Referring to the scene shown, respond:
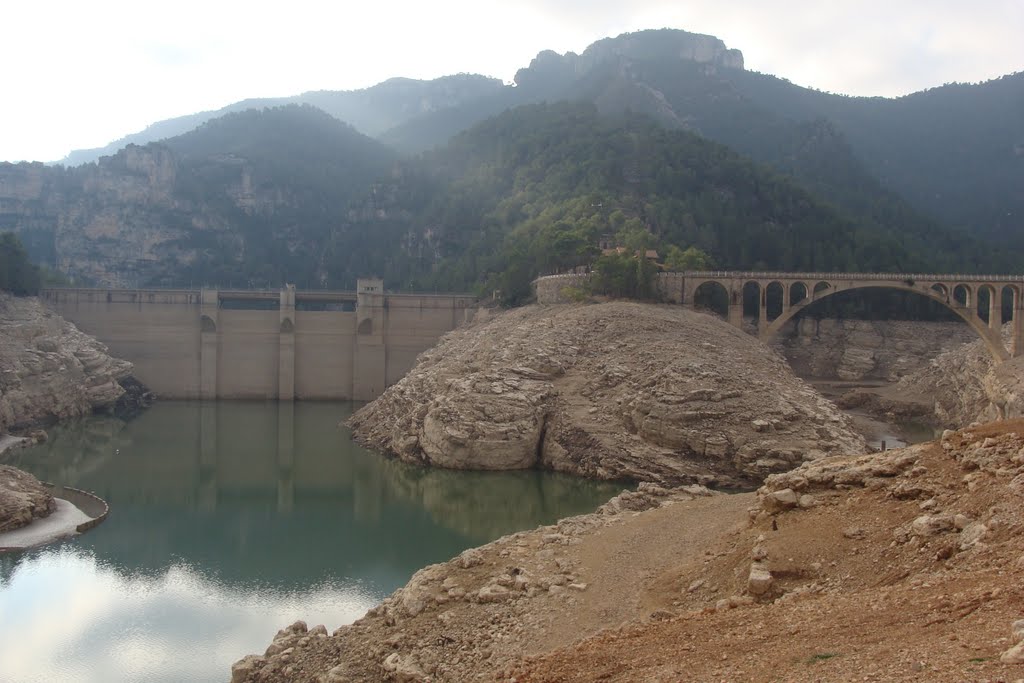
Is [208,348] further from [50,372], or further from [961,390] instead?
[961,390]

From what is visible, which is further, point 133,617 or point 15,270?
point 15,270

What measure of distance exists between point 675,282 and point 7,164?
279 feet

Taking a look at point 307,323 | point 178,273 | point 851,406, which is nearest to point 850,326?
point 851,406

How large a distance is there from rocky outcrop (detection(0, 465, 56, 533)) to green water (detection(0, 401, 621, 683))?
6.46 ft

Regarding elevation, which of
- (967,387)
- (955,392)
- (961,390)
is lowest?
(955,392)

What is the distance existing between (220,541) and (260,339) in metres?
36.9

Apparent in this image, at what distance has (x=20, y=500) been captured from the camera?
1118 inches

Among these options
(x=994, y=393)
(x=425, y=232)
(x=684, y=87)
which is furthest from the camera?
(x=684, y=87)

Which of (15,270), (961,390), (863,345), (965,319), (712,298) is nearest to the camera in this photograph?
(965,319)

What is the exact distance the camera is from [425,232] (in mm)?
99688

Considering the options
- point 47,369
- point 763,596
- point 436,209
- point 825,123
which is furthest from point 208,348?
point 825,123

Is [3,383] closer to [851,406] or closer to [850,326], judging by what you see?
[851,406]

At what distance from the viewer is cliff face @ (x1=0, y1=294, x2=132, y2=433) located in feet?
160

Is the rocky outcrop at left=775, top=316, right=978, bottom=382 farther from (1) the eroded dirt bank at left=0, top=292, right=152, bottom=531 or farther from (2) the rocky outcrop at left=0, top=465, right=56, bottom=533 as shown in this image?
(2) the rocky outcrop at left=0, top=465, right=56, bottom=533
